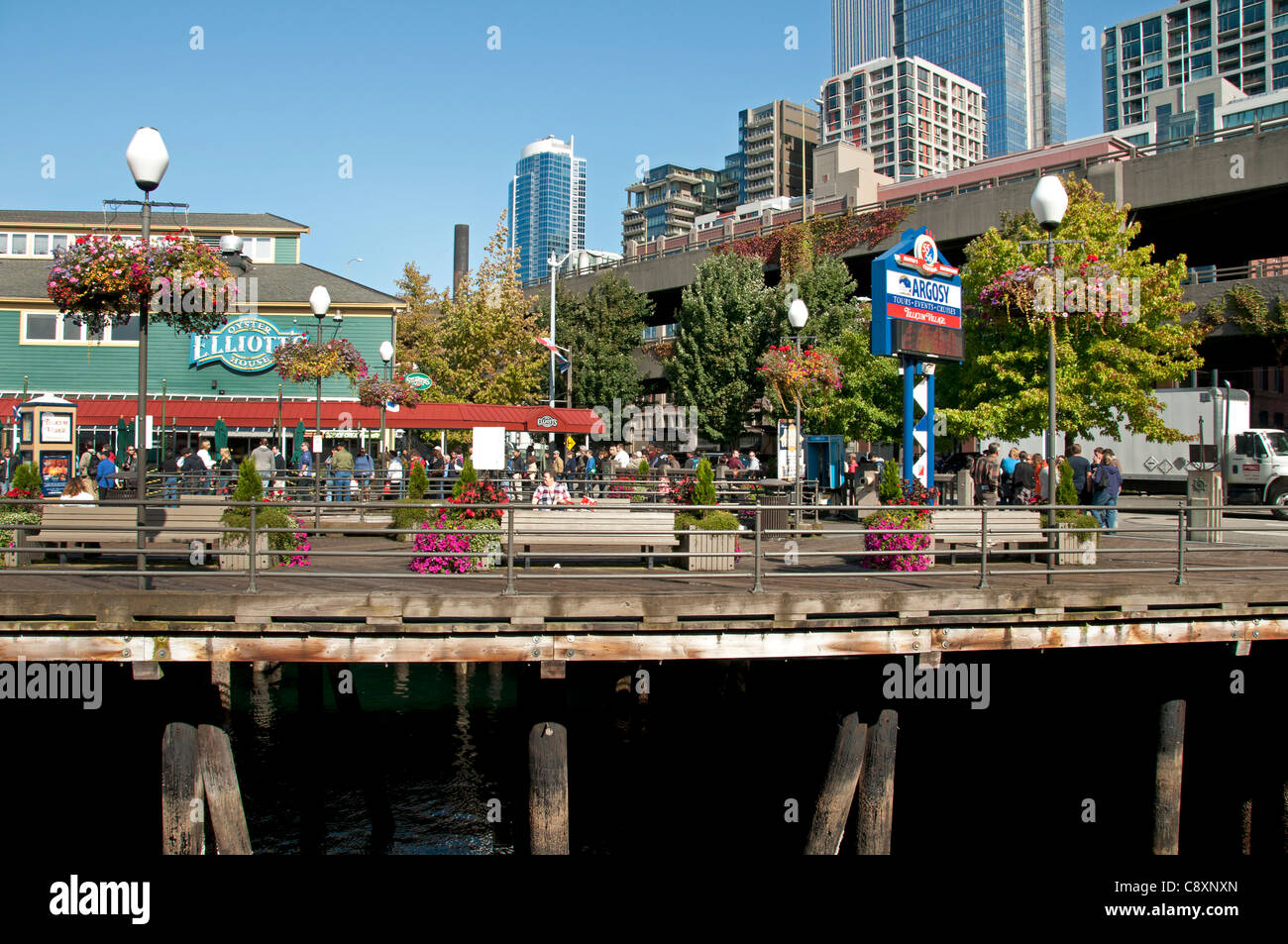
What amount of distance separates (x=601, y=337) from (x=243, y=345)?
63.9 feet

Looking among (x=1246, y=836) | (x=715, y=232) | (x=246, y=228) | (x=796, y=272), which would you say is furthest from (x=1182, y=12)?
(x=1246, y=836)

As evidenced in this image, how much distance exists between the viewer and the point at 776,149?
16788 centimetres

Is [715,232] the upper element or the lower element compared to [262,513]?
upper

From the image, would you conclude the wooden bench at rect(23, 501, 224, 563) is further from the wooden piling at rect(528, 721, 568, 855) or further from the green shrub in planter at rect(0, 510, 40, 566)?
the wooden piling at rect(528, 721, 568, 855)

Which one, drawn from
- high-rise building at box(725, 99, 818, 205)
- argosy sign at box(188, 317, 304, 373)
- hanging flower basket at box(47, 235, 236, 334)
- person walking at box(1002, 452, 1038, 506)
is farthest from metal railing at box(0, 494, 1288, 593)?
high-rise building at box(725, 99, 818, 205)

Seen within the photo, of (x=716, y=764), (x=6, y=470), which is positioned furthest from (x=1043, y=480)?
(x=6, y=470)

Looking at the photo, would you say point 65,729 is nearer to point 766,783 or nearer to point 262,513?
point 262,513

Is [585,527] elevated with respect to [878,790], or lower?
elevated

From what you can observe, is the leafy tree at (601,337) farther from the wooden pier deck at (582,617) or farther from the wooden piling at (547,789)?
the wooden piling at (547,789)

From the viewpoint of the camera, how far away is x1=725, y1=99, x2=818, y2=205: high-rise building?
16762cm

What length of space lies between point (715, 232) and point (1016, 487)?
40219mm

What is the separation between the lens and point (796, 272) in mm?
43938

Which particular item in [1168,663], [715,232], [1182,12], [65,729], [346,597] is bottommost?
[65,729]

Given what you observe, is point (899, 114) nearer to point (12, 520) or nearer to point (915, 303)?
point (915, 303)
